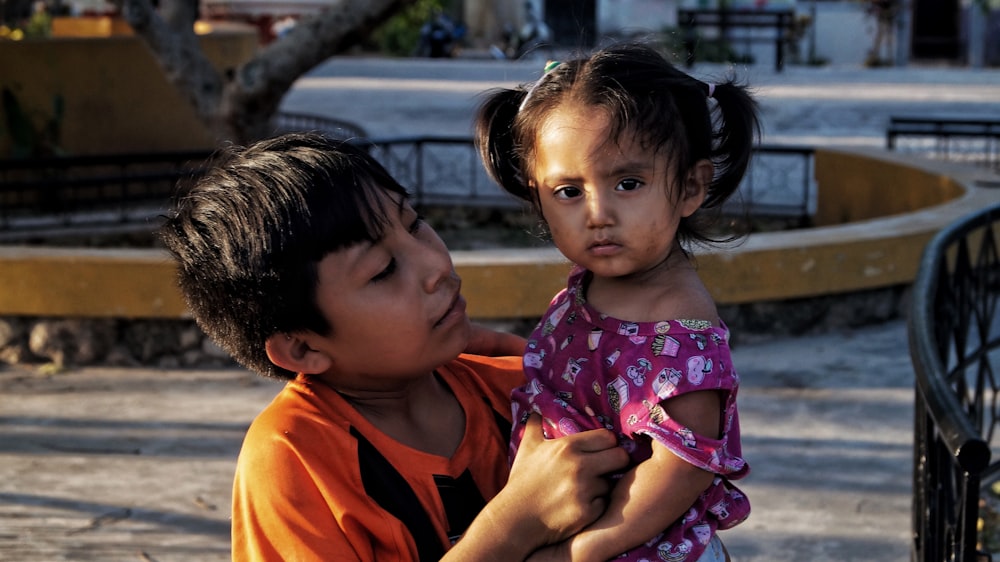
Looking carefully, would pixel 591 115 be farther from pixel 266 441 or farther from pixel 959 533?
pixel 959 533

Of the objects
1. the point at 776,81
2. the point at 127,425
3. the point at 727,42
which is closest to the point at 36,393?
the point at 127,425

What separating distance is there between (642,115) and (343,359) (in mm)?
514

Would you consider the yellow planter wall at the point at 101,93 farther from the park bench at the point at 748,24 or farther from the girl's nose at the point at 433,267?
the park bench at the point at 748,24

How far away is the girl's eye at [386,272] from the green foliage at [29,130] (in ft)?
29.3

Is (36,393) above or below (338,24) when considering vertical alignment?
below

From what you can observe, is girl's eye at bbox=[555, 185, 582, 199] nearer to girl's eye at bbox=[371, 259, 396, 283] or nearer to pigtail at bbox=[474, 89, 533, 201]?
pigtail at bbox=[474, 89, 533, 201]

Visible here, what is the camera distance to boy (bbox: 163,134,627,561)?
1.61 metres

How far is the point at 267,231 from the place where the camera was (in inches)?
64.1

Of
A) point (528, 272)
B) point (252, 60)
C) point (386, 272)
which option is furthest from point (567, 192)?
point (252, 60)

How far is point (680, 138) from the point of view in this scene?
182cm

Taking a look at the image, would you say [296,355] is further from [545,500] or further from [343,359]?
[545,500]

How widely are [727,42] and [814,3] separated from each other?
3905mm

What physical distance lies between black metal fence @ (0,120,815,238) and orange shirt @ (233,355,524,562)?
6.27 meters

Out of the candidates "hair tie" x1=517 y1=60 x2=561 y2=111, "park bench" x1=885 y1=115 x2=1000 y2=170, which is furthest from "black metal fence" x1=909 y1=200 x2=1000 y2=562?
"park bench" x1=885 y1=115 x2=1000 y2=170
